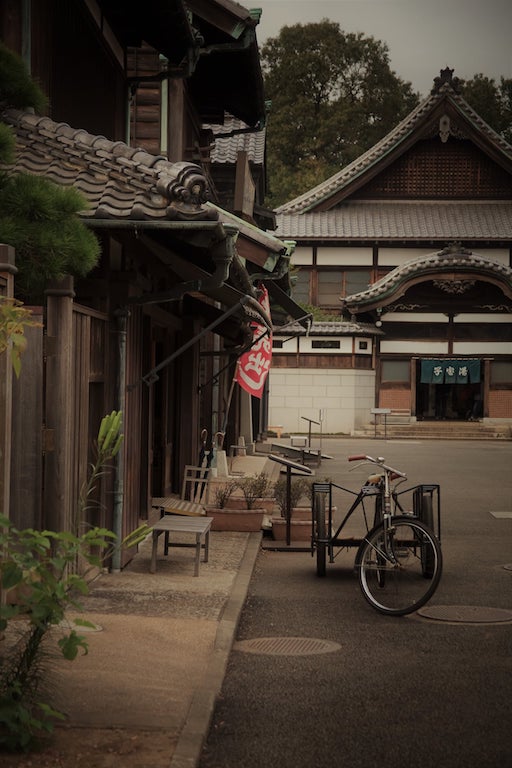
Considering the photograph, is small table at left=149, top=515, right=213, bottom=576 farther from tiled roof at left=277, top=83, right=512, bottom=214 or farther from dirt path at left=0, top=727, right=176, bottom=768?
tiled roof at left=277, top=83, right=512, bottom=214

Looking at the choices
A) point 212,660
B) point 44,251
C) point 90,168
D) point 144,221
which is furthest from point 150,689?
point 90,168

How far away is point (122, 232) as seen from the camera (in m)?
8.40

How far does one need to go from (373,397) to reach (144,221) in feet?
101

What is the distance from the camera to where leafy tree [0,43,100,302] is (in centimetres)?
646

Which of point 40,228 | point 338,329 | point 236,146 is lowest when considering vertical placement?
point 40,228

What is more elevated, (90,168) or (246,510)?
(90,168)

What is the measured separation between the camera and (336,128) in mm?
56625

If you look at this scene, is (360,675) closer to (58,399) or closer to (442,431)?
(58,399)

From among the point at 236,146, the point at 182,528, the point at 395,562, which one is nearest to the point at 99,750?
the point at 395,562

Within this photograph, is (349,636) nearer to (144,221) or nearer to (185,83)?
(144,221)

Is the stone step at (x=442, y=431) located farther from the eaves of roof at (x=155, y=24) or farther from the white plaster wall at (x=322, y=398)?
the eaves of roof at (x=155, y=24)

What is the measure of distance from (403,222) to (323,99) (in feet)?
65.7

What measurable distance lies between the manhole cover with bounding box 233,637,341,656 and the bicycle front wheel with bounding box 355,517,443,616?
3.18ft

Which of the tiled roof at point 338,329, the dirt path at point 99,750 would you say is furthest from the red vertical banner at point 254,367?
the tiled roof at point 338,329
